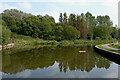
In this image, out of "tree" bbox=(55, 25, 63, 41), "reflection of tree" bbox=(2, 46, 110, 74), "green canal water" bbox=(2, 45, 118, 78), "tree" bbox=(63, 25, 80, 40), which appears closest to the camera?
"green canal water" bbox=(2, 45, 118, 78)

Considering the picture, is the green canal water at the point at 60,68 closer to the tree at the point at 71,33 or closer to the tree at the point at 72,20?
the tree at the point at 71,33

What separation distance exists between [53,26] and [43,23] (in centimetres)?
459

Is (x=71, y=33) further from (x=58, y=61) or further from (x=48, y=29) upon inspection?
(x=58, y=61)

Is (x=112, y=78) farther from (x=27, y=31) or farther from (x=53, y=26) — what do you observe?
(x=53, y=26)

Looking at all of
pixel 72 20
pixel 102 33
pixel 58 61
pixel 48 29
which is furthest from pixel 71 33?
pixel 58 61

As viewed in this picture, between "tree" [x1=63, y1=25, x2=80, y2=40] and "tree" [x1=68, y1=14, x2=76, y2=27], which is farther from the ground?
"tree" [x1=68, y1=14, x2=76, y2=27]

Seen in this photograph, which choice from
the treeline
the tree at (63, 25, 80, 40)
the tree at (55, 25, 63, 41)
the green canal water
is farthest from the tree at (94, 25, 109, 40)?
the green canal water

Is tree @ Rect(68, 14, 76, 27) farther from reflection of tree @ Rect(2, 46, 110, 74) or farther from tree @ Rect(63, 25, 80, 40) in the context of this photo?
reflection of tree @ Rect(2, 46, 110, 74)

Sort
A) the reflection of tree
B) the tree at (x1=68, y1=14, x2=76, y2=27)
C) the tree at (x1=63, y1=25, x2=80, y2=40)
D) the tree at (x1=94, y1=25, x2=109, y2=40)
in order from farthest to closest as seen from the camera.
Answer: the tree at (x1=68, y1=14, x2=76, y2=27)
the tree at (x1=94, y1=25, x2=109, y2=40)
the tree at (x1=63, y1=25, x2=80, y2=40)
the reflection of tree

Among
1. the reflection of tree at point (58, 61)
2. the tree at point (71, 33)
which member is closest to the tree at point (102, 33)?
the tree at point (71, 33)

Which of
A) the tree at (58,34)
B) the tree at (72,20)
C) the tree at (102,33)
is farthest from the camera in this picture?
the tree at (72,20)

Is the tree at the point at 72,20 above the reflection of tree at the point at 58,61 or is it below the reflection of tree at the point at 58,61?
above

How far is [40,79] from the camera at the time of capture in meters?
5.95

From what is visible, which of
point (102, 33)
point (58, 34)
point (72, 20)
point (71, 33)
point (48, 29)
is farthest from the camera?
point (72, 20)
